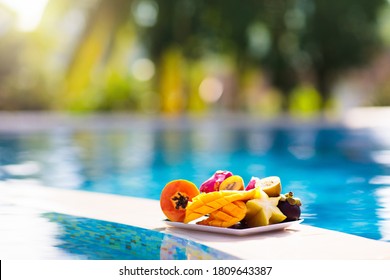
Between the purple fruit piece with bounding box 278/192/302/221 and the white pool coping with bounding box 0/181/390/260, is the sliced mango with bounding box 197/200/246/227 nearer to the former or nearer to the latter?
the white pool coping with bounding box 0/181/390/260

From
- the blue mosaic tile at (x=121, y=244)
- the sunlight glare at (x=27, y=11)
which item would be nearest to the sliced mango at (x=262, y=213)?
the blue mosaic tile at (x=121, y=244)

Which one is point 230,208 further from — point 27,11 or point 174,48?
point 27,11

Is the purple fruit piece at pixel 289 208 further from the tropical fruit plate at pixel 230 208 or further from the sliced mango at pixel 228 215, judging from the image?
the sliced mango at pixel 228 215

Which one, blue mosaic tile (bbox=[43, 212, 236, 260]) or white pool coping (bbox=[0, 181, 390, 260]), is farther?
blue mosaic tile (bbox=[43, 212, 236, 260])

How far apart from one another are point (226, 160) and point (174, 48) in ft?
39.9

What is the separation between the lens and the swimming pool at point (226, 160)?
9109 mm

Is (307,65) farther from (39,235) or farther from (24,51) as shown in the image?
(39,235)

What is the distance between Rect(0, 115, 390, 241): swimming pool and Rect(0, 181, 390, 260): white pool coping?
98 cm

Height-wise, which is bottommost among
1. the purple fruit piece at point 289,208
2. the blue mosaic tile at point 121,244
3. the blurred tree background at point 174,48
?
the blue mosaic tile at point 121,244

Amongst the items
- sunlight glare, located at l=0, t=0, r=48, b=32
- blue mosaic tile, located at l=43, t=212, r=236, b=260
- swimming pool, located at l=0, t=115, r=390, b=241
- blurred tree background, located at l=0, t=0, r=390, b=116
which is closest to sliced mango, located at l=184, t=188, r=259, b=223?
blue mosaic tile, located at l=43, t=212, r=236, b=260

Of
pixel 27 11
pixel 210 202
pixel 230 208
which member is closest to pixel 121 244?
pixel 210 202

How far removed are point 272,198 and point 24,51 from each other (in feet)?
71.8

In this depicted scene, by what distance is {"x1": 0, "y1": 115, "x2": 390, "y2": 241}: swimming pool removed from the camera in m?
9.11

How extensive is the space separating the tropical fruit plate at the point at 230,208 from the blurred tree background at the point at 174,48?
63.0 ft
